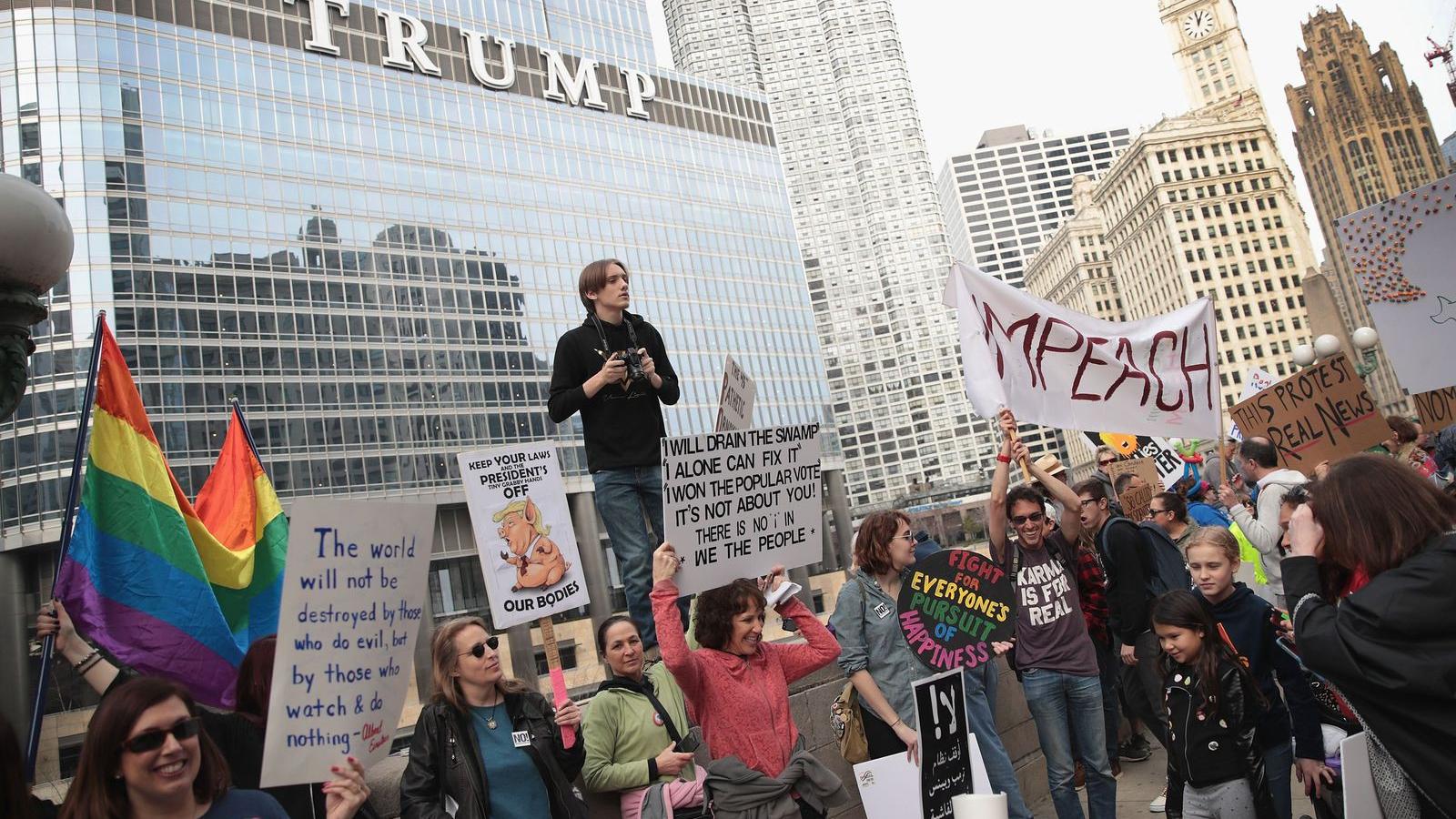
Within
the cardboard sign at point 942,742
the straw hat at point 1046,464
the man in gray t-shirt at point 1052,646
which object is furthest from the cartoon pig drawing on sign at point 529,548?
the straw hat at point 1046,464

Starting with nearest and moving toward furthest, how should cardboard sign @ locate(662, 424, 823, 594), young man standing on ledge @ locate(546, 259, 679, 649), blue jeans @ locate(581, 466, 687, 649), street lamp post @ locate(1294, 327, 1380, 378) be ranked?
cardboard sign @ locate(662, 424, 823, 594), young man standing on ledge @ locate(546, 259, 679, 649), blue jeans @ locate(581, 466, 687, 649), street lamp post @ locate(1294, 327, 1380, 378)

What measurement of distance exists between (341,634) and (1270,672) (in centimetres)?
442

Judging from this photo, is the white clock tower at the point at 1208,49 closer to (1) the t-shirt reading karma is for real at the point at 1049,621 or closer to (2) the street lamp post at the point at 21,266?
(1) the t-shirt reading karma is for real at the point at 1049,621

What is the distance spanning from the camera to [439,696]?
13.9ft

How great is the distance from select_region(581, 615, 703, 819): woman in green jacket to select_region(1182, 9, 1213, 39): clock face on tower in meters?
175

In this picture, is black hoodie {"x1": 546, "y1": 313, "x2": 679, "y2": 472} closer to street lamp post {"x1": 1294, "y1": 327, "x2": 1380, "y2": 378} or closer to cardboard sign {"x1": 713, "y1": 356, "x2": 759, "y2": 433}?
cardboard sign {"x1": 713, "y1": 356, "x2": 759, "y2": 433}

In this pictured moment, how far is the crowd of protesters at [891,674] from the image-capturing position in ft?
10.5

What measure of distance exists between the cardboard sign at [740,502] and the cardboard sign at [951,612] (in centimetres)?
61

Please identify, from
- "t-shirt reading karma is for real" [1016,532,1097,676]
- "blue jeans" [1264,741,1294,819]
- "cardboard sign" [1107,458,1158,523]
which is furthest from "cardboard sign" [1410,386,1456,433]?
"blue jeans" [1264,741,1294,819]

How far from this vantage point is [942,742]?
481 centimetres

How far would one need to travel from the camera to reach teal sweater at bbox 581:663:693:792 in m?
4.50

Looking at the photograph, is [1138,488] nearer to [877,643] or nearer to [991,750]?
[991,750]

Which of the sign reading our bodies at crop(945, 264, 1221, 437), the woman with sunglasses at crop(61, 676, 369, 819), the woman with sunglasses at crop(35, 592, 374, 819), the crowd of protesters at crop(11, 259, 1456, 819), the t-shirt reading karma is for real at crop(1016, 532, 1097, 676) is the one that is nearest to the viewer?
the woman with sunglasses at crop(61, 676, 369, 819)

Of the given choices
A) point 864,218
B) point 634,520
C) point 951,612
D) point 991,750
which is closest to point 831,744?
point 991,750
